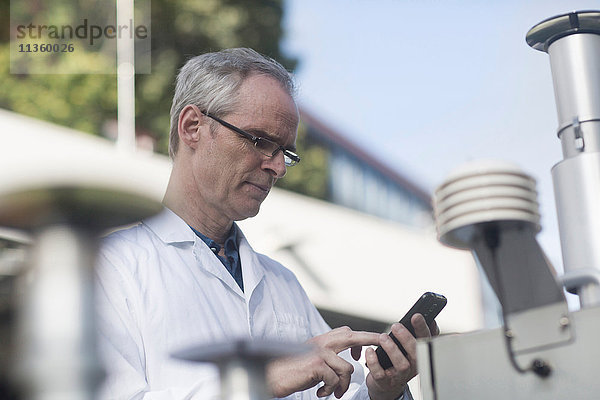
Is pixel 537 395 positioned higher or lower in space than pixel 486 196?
lower

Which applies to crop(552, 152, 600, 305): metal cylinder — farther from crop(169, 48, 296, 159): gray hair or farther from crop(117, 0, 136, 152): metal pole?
crop(117, 0, 136, 152): metal pole

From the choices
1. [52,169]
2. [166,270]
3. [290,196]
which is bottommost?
[52,169]

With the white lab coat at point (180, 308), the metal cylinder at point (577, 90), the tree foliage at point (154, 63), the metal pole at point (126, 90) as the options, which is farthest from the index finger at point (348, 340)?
the tree foliage at point (154, 63)

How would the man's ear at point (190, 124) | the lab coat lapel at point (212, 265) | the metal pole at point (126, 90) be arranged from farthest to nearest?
1. the metal pole at point (126, 90)
2. the man's ear at point (190, 124)
3. the lab coat lapel at point (212, 265)

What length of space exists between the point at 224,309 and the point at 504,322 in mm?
1036

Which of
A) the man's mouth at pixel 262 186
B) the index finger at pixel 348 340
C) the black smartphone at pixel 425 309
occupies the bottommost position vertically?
the index finger at pixel 348 340

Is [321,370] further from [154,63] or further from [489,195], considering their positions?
[154,63]

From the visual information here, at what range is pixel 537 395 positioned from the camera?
101cm

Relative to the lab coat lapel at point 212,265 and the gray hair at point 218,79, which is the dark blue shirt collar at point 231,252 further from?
the gray hair at point 218,79

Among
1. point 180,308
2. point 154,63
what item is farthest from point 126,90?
point 180,308

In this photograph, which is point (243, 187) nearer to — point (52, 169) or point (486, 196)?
point (486, 196)

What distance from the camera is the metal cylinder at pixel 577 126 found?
1374 mm

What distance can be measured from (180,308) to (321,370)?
564 mm

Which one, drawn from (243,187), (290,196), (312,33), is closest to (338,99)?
(312,33)
